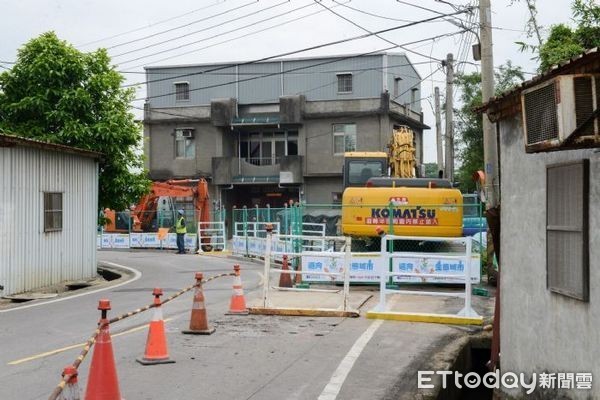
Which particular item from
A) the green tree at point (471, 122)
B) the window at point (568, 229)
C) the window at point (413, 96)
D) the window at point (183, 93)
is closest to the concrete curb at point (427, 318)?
the window at point (568, 229)

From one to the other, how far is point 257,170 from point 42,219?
83.7 ft

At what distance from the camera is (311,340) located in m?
10.1

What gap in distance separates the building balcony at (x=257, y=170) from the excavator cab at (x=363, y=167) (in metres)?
12.3

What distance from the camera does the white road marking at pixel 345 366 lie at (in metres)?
7.20

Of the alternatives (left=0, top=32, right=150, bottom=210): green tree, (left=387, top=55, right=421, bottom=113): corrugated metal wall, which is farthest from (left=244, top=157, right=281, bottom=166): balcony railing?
(left=0, top=32, right=150, bottom=210): green tree

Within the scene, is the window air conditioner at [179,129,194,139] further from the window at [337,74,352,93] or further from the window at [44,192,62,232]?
the window at [44,192,62,232]

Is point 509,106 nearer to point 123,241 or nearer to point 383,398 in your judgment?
point 383,398

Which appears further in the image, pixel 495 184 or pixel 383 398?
pixel 495 184

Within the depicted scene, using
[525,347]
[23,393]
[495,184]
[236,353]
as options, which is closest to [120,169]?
[495,184]

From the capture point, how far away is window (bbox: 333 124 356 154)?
39.4m

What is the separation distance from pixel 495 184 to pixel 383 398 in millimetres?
8805

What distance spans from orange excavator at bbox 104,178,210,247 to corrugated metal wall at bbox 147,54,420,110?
31.2ft

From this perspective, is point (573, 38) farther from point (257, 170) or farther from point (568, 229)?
point (257, 170)

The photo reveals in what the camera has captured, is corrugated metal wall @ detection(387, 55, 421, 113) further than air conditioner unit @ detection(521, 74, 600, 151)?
Yes
